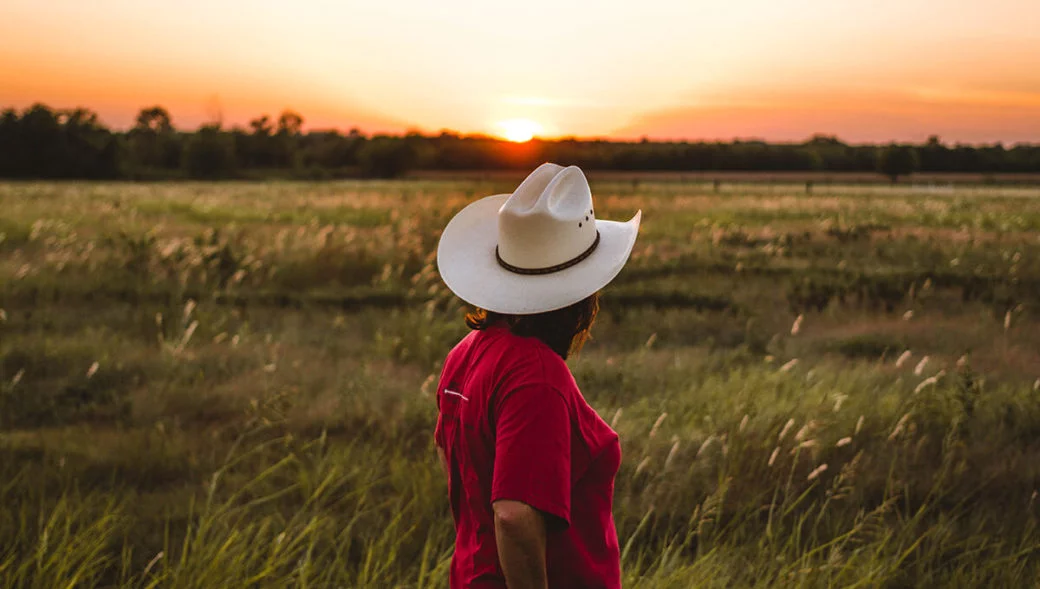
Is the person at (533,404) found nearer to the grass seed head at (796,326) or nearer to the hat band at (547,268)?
the hat band at (547,268)

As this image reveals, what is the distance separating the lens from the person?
146cm

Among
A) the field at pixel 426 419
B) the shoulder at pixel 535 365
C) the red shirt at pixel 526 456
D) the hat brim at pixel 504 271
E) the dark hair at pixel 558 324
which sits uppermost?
the hat brim at pixel 504 271

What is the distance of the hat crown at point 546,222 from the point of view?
1666 mm

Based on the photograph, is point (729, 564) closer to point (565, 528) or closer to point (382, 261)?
point (565, 528)

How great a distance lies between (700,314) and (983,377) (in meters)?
3.40

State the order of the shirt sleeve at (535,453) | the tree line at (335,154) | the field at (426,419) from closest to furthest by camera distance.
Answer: the shirt sleeve at (535,453) < the field at (426,419) < the tree line at (335,154)

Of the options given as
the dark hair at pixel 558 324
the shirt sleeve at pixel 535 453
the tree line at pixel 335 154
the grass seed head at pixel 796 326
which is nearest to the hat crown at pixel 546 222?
the dark hair at pixel 558 324

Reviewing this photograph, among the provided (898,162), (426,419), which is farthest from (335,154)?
(426,419)

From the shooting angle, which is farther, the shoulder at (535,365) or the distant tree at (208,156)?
the distant tree at (208,156)

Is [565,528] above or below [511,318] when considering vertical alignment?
below

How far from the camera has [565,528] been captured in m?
1.53

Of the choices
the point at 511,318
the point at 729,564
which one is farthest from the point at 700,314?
the point at 511,318

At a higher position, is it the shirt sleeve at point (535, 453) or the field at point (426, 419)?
the shirt sleeve at point (535, 453)

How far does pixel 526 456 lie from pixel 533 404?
93mm
